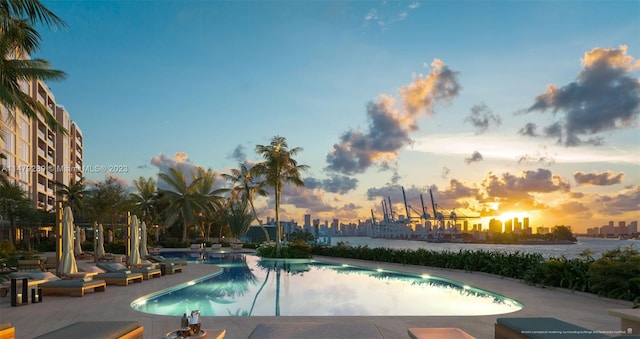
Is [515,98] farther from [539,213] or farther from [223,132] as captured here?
[539,213]

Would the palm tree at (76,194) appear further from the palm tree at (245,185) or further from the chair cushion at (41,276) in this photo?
the chair cushion at (41,276)

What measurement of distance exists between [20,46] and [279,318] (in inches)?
425

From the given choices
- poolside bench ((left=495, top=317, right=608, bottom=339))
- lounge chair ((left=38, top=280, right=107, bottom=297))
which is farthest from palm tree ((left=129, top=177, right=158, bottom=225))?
poolside bench ((left=495, top=317, right=608, bottom=339))

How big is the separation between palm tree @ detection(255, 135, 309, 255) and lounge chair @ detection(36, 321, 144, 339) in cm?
2077

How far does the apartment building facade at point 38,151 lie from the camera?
3747 centimetres

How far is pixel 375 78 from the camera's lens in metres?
19.0

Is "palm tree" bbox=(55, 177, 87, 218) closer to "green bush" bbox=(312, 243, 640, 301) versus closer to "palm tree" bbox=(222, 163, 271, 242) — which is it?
"palm tree" bbox=(222, 163, 271, 242)

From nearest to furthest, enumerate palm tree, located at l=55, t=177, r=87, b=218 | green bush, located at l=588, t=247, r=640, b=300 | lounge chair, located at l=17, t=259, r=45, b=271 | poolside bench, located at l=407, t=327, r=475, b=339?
poolside bench, located at l=407, t=327, r=475, b=339, green bush, located at l=588, t=247, r=640, b=300, lounge chair, located at l=17, t=259, r=45, b=271, palm tree, located at l=55, t=177, r=87, b=218

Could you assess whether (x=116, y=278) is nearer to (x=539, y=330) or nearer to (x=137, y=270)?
(x=137, y=270)

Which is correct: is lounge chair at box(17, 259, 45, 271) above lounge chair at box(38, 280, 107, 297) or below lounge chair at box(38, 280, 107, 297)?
below

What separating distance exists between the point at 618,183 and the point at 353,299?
13441 mm

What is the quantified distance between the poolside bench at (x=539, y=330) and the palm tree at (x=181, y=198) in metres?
33.8

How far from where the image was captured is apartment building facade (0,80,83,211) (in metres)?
37.5

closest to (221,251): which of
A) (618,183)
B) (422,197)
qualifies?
(618,183)
